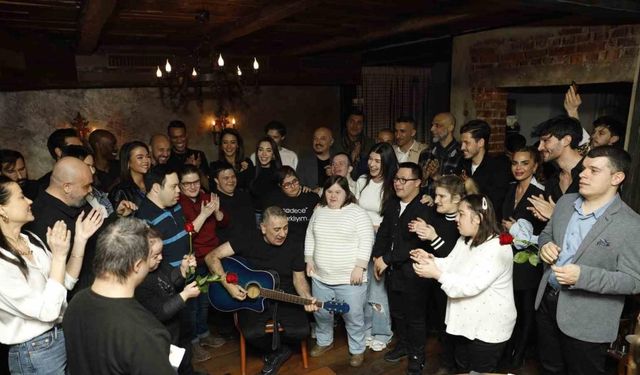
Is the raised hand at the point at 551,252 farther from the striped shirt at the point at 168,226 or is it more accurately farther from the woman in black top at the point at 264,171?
the woman in black top at the point at 264,171

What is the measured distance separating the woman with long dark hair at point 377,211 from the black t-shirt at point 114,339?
2.46 m

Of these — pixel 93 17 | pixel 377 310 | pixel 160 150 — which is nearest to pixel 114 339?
pixel 377 310

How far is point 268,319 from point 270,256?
1.73 ft

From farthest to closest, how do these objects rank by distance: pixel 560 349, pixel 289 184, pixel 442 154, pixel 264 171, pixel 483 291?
1. pixel 264 171
2. pixel 442 154
3. pixel 289 184
4. pixel 560 349
5. pixel 483 291

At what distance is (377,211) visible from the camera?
3963 millimetres

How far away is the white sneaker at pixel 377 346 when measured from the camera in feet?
→ 13.1

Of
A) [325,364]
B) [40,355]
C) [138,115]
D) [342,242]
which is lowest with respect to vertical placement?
[325,364]

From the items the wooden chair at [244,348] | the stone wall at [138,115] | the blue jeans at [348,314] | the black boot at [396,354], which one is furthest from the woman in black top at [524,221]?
the stone wall at [138,115]

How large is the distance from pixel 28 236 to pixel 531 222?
3428 millimetres

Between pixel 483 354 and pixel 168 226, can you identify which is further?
pixel 168 226

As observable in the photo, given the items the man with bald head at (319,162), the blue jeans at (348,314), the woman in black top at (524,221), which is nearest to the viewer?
the woman in black top at (524,221)

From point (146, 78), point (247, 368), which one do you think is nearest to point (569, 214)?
point (247, 368)

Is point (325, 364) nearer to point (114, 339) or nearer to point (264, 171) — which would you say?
point (264, 171)

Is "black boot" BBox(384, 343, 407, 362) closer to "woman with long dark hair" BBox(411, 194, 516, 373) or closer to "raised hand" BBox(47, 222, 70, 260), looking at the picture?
"woman with long dark hair" BBox(411, 194, 516, 373)
